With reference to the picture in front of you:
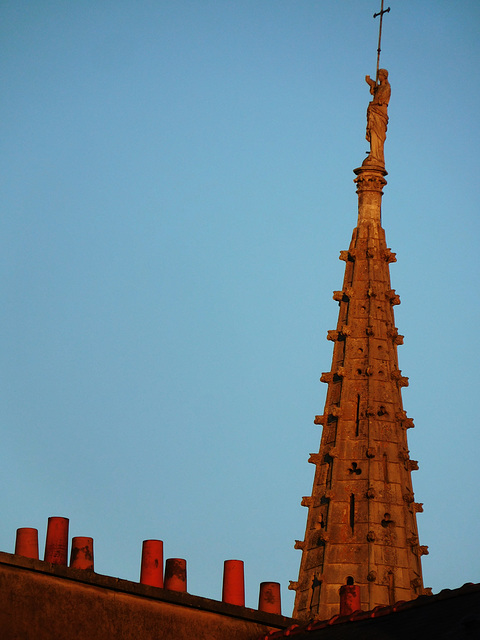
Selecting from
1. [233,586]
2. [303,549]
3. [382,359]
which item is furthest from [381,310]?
[233,586]

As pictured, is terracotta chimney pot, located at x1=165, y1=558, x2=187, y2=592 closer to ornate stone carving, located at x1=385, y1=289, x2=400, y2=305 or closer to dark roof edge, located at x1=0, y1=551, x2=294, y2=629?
dark roof edge, located at x1=0, y1=551, x2=294, y2=629

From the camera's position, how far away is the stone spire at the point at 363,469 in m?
60.1

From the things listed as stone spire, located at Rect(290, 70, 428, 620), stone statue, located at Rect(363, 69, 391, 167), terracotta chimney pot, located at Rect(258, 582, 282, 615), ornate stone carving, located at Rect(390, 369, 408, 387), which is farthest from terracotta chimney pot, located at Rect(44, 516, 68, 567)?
stone statue, located at Rect(363, 69, 391, 167)

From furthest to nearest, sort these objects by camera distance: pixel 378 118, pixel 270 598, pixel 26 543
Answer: pixel 378 118 < pixel 270 598 < pixel 26 543

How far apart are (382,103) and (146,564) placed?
103 feet

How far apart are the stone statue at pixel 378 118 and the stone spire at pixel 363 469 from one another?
3.72 meters

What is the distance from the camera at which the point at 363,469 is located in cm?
6181

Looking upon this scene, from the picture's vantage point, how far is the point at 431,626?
3906 centimetres

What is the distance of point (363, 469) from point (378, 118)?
1388 cm

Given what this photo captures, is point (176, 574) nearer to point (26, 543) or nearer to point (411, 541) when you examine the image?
point (26, 543)

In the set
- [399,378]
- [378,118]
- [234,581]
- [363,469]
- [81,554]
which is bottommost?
[81,554]

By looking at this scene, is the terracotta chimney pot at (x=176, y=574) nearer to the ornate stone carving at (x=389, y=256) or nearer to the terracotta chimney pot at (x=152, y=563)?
the terracotta chimney pot at (x=152, y=563)

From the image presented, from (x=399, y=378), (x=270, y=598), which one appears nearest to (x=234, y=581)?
(x=270, y=598)

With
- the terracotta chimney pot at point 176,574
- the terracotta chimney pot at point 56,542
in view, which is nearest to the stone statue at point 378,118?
the terracotta chimney pot at point 176,574
